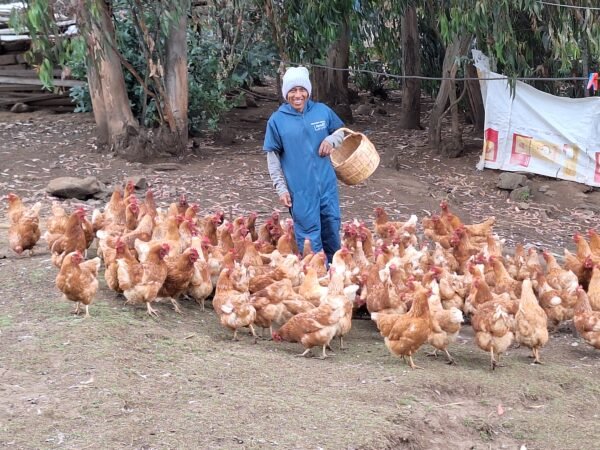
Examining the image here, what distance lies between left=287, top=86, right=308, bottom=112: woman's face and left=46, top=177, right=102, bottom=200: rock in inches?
179

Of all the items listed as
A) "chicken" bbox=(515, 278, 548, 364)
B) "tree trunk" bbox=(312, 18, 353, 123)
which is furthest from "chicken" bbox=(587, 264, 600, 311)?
"tree trunk" bbox=(312, 18, 353, 123)

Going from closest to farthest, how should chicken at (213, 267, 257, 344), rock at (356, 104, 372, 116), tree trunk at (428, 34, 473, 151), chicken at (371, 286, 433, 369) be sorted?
chicken at (371, 286, 433, 369)
chicken at (213, 267, 257, 344)
tree trunk at (428, 34, 473, 151)
rock at (356, 104, 372, 116)

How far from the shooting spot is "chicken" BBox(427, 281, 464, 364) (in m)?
6.84

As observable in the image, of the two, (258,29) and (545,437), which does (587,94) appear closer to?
(258,29)

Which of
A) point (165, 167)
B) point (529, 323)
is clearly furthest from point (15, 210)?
point (529, 323)

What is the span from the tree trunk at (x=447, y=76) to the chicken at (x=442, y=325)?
745 centimetres

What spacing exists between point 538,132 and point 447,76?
1.80 metres

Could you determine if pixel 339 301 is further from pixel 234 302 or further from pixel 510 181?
pixel 510 181

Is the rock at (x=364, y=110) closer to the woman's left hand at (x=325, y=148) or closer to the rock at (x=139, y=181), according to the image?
the rock at (x=139, y=181)

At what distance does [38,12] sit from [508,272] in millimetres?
5731

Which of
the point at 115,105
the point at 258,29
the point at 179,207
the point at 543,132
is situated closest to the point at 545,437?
the point at 179,207

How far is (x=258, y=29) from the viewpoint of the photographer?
15109 millimetres

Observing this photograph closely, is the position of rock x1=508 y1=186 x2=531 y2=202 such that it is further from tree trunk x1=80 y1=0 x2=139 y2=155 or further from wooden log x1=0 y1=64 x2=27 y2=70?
wooden log x1=0 y1=64 x2=27 y2=70

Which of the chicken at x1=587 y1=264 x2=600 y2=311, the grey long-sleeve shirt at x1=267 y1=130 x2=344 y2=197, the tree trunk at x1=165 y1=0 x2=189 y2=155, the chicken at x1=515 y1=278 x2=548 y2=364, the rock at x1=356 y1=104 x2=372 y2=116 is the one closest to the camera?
the chicken at x1=515 y1=278 x2=548 y2=364
